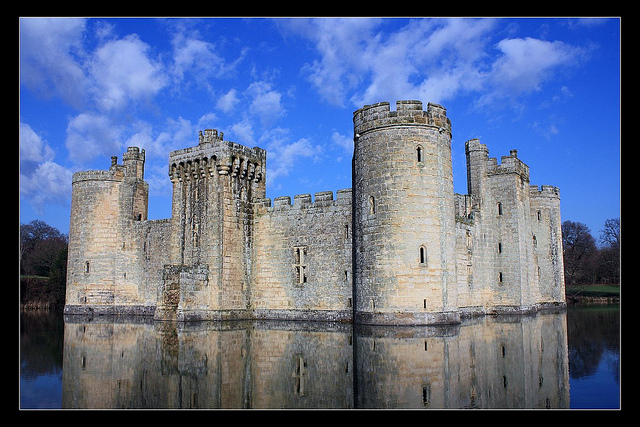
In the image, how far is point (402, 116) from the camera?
23.8 meters

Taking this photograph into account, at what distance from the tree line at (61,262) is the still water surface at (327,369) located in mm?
24219

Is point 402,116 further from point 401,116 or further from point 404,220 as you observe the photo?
point 404,220

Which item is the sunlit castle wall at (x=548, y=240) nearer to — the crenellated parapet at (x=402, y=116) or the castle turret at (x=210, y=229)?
the crenellated parapet at (x=402, y=116)

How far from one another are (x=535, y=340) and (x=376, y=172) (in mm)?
8754

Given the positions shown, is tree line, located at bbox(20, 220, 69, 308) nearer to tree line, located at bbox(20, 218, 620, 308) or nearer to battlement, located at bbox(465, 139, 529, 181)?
tree line, located at bbox(20, 218, 620, 308)

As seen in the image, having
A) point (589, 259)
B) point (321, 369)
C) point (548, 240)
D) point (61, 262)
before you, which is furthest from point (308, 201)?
point (589, 259)

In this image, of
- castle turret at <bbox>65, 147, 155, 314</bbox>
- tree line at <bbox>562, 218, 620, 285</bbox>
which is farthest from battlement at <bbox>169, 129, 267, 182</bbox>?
tree line at <bbox>562, 218, 620, 285</bbox>

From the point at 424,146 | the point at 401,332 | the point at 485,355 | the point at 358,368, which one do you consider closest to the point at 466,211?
the point at 424,146

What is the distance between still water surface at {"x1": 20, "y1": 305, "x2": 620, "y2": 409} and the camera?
1057cm

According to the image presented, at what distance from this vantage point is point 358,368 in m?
13.5

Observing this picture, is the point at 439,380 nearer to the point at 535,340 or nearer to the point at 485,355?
the point at 485,355

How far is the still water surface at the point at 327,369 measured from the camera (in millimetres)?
10570

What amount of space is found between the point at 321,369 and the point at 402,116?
42.8 ft

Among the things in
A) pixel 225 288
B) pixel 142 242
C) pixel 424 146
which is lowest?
pixel 225 288
